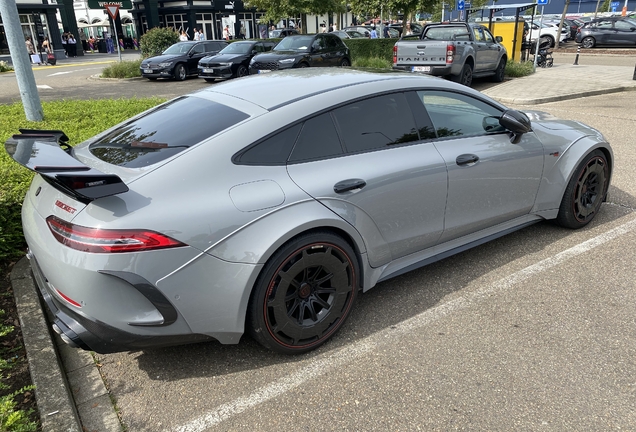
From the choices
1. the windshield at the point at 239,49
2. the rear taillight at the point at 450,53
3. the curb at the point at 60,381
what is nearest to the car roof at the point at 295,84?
the curb at the point at 60,381

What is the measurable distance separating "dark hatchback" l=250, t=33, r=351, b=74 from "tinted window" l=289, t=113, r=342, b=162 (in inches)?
508

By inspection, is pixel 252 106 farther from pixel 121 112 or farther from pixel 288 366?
pixel 121 112

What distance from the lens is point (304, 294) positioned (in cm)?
292

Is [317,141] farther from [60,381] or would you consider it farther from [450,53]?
[450,53]

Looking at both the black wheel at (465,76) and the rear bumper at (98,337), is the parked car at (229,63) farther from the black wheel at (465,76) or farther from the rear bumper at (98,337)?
the rear bumper at (98,337)

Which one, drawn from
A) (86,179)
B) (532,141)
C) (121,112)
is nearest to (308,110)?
(86,179)

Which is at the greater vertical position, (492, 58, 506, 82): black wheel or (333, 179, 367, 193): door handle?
(333, 179, 367, 193): door handle

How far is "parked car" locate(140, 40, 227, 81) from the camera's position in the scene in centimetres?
1877

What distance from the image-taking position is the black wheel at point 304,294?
8.97 ft

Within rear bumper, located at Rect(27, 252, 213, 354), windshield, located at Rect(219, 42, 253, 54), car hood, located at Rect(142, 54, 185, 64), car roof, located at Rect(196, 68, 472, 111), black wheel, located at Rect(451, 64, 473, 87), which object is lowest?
black wheel, located at Rect(451, 64, 473, 87)

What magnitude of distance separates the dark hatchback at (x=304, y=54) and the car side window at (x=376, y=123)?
12548 millimetres

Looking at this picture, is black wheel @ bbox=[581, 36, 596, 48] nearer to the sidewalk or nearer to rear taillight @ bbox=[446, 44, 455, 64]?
rear taillight @ bbox=[446, 44, 455, 64]

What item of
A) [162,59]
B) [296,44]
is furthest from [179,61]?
[296,44]

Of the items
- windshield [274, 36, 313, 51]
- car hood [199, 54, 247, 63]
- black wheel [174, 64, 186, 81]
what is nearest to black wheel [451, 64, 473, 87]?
windshield [274, 36, 313, 51]
